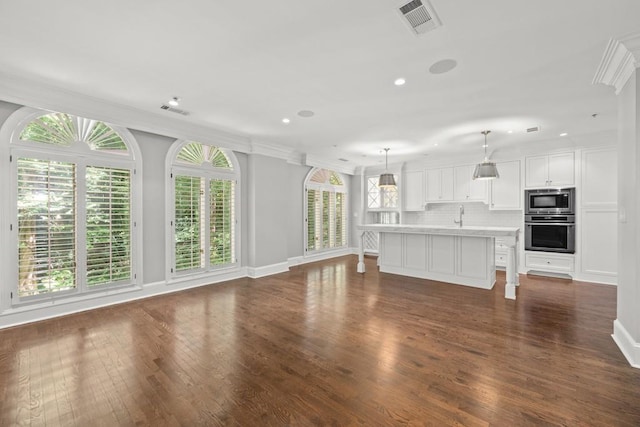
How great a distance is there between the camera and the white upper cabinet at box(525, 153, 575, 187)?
554 cm

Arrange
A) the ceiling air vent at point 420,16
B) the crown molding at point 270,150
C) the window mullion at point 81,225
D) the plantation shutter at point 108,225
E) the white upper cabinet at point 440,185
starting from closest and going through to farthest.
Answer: the ceiling air vent at point 420,16 < the window mullion at point 81,225 < the plantation shutter at point 108,225 < the crown molding at point 270,150 < the white upper cabinet at point 440,185

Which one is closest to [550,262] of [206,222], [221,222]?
[221,222]

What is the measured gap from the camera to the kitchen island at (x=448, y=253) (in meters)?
4.60

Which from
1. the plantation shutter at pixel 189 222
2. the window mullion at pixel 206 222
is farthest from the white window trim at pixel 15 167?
the window mullion at pixel 206 222

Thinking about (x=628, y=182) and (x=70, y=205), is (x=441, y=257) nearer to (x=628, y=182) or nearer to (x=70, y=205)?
(x=628, y=182)

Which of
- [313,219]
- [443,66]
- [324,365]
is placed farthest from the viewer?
[313,219]

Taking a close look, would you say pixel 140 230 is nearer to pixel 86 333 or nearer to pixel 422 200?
pixel 86 333

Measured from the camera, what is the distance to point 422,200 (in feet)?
24.7

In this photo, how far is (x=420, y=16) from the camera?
2127mm

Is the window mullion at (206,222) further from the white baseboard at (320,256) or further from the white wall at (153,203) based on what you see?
the white baseboard at (320,256)

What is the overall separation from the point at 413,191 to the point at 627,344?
5425mm

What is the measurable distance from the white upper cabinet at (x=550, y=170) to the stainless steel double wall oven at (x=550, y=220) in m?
Result: 0.14

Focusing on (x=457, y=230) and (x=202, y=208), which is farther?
(x=202, y=208)

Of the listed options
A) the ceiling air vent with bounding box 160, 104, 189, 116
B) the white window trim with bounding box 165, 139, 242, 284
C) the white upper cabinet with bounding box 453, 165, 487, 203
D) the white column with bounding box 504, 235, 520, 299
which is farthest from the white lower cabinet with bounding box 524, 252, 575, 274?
the ceiling air vent with bounding box 160, 104, 189, 116
